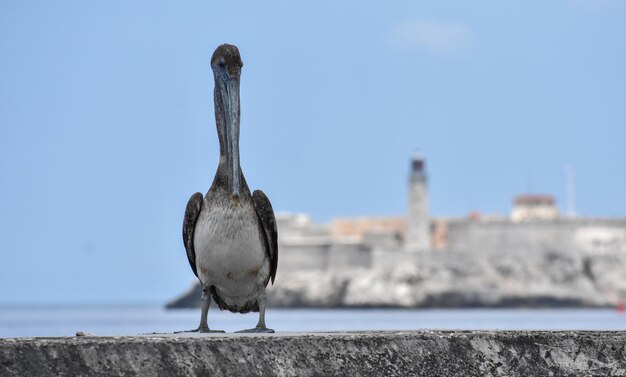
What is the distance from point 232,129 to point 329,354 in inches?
70.2

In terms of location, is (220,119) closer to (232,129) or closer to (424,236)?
(232,129)

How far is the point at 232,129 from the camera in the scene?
21.1 ft

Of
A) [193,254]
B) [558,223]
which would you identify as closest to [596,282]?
[558,223]

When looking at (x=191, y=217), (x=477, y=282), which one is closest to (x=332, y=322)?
(x=477, y=282)

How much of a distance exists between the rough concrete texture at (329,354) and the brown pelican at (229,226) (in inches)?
56.0

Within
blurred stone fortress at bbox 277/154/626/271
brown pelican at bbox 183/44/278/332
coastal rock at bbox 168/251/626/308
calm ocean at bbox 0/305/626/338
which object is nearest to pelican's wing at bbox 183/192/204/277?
brown pelican at bbox 183/44/278/332

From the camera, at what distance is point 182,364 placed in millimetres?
4656

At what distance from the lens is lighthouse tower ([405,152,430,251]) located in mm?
94062

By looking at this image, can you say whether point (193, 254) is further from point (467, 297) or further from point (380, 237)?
point (380, 237)

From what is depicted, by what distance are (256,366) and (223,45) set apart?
7.78 ft

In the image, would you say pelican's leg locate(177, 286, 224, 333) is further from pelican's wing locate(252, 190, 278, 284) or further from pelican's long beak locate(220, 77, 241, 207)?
pelican's long beak locate(220, 77, 241, 207)

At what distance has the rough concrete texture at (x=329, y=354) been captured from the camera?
4551mm

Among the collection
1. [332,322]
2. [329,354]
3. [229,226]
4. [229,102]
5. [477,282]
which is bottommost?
[329,354]

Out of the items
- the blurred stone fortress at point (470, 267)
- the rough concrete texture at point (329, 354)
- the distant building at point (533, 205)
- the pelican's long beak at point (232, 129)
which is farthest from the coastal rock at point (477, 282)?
the rough concrete texture at point (329, 354)
